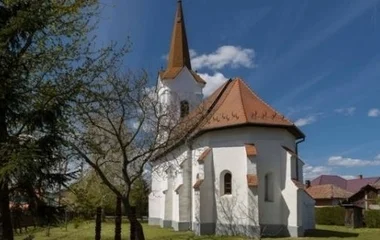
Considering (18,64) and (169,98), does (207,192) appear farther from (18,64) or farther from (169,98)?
(18,64)

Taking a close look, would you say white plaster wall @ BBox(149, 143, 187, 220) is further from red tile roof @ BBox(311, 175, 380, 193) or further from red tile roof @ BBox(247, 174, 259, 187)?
red tile roof @ BBox(311, 175, 380, 193)

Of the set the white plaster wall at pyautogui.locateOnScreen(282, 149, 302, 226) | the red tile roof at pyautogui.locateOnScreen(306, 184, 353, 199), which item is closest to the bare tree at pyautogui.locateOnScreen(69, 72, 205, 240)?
the white plaster wall at pyautogui.locateOnScreen(282, 149, 302, 226)

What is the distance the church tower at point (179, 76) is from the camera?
38312 millimetres

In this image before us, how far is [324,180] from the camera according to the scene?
298 ft

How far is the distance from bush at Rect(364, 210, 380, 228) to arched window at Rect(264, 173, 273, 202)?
16.5 meters

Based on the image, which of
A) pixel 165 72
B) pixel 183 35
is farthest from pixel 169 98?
pixel 183 35

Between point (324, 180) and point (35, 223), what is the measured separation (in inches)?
3435

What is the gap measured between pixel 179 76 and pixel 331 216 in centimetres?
1969

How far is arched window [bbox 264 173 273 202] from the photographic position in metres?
25.8

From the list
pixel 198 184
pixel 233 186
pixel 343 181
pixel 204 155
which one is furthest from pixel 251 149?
pixel 343 181

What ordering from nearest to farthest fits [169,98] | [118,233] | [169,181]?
[118,233] → [169,181] → [169,98]

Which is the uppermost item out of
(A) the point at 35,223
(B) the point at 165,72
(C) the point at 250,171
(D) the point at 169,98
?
(B) the point at 165,72

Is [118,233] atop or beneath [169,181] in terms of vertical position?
beneath

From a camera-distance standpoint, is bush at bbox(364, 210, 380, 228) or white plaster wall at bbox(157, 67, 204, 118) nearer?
bush at bbox(364, 210, 380, 228)
